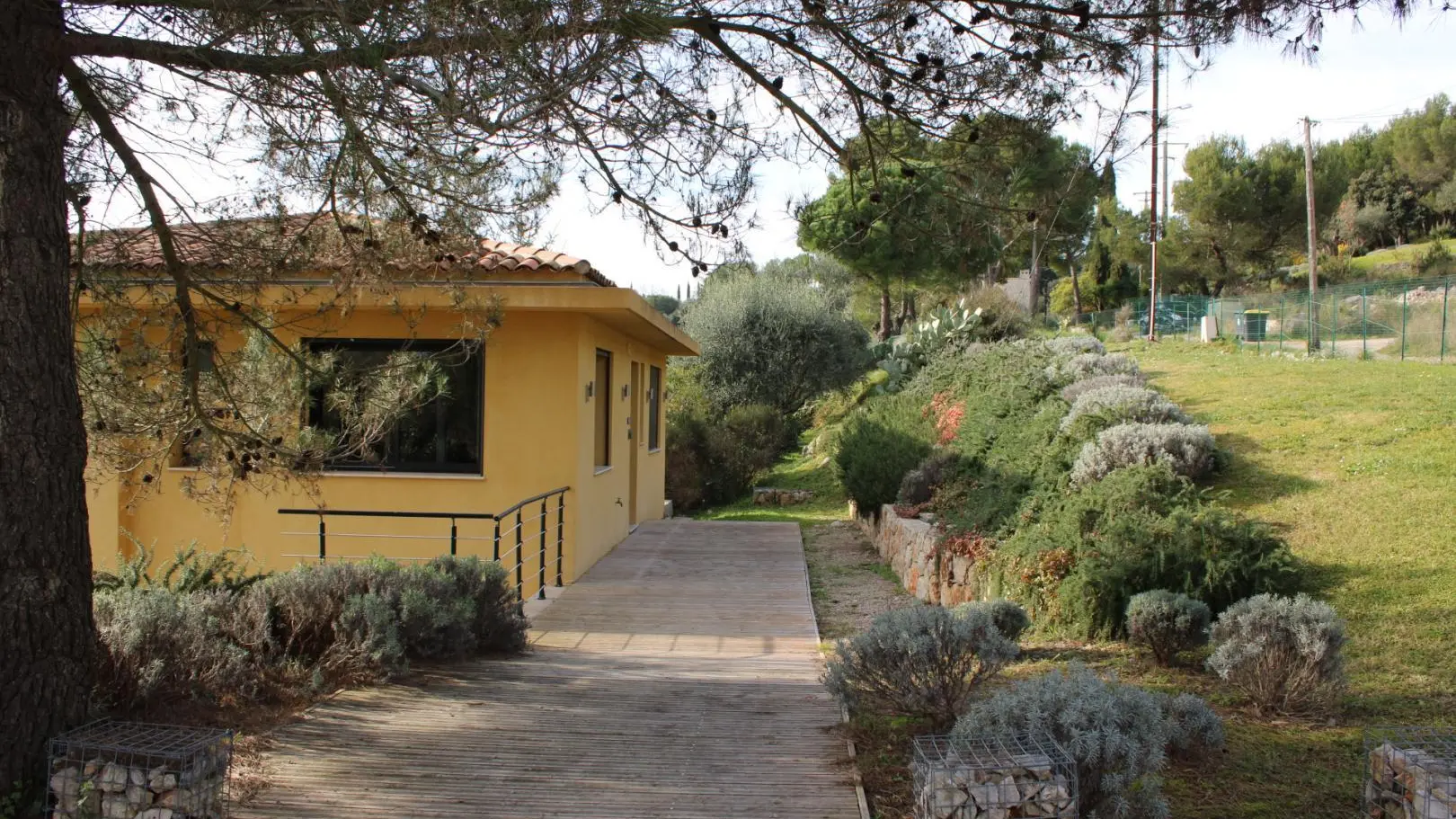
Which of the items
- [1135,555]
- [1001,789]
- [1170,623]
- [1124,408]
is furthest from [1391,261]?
[1001,789]

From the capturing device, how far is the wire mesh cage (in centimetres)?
321

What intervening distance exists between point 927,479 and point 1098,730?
9.13 metres

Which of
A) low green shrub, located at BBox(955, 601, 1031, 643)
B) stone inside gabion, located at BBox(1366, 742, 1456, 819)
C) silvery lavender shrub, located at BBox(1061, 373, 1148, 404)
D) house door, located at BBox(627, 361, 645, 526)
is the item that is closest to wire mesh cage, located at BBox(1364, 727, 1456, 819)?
stone inside gabion, located at BBox(1366, 742, 1456, 819)

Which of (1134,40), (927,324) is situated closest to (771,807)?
(1134,40)

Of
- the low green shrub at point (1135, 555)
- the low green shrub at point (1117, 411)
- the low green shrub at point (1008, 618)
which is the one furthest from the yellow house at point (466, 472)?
the low green shrub at point (1008, 618)

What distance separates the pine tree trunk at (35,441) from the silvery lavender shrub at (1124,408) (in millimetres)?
8259

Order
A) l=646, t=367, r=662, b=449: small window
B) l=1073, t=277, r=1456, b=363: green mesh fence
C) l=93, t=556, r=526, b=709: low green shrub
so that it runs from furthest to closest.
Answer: l=1073, t=277, r=1456, b=363: green mesh fence
l=646, t=367, r=662, b=449: small window
l=93, t=556, r=526, b=709: low green shrub

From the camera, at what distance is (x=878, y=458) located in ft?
47.3

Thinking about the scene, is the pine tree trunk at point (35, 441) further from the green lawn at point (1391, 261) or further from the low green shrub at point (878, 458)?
the green lawn at point (1391, 261)

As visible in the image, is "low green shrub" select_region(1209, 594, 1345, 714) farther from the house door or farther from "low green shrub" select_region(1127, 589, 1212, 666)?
the house door

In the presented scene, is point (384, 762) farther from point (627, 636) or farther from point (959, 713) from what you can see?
point (627, 636)

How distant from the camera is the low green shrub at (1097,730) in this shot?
3498 mm

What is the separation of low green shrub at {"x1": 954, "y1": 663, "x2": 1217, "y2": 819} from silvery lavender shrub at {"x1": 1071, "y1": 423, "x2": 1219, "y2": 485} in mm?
4813

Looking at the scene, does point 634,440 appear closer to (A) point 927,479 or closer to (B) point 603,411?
(B) point 603,411
